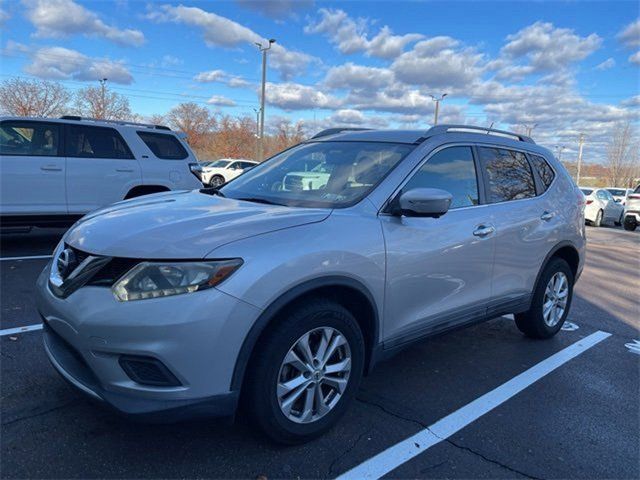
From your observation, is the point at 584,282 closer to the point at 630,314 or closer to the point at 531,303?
the point at 630,314

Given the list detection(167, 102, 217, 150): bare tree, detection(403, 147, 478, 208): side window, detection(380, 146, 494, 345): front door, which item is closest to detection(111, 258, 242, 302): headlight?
detection(380, 146, 494, 345): front door

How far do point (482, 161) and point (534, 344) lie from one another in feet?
6.32

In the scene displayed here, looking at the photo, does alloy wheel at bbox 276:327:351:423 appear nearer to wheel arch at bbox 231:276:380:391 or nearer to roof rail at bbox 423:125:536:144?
wheel arch at bbox 231:276:380:391

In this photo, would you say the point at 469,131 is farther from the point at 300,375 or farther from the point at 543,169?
the point at 300,375

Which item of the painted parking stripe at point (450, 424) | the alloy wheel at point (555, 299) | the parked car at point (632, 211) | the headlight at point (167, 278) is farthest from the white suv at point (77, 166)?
the parked car at point (632, 211)

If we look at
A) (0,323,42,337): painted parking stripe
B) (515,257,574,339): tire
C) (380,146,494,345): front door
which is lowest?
(0,323,42,337): painted parking stripe

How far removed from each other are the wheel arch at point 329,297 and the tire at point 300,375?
6 cm

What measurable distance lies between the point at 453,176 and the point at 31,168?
6.11 meters

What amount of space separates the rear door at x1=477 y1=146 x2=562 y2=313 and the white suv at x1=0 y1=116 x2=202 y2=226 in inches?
218

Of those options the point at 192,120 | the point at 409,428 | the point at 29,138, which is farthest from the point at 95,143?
the point at 192,120

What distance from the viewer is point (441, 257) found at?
126 inches

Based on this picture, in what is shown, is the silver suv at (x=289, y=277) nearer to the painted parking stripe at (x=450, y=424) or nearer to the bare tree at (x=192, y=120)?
the painted parking stripe at (x=450, y=424)

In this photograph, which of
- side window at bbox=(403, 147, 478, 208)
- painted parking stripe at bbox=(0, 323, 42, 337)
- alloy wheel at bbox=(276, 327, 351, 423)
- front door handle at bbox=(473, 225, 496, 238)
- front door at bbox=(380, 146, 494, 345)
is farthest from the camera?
painted parking stripe at bbox=(0, 323, 42, 337)

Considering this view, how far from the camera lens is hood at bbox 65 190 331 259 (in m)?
2.30
